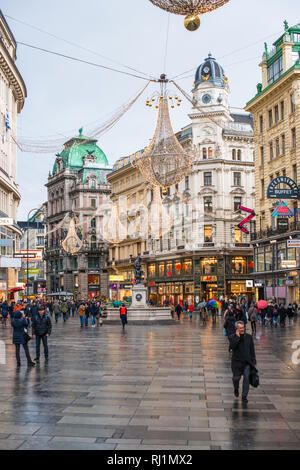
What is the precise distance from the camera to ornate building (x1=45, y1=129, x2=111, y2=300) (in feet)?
332

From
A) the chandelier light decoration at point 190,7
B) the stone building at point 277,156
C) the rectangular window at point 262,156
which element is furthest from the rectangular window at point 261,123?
the chandelier light decoration at point 190,7

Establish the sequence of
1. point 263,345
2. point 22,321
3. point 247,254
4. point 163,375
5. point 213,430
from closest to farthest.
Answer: point 213,430 → point 163,375 → point 22,321 → point 263,345 → point 247,254

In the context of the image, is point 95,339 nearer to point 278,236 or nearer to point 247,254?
point 278,236

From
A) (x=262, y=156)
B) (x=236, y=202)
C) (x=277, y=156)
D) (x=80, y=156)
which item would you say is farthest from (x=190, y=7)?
(x=80, y=156)

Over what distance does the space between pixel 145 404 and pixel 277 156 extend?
39.6m

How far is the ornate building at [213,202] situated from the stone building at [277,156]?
43.2ft

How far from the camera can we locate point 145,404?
33.6 ft

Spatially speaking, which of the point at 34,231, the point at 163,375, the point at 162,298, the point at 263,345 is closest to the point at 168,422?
the point at 163,375

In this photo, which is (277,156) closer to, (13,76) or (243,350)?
(13,76)

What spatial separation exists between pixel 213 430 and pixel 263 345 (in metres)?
13.8

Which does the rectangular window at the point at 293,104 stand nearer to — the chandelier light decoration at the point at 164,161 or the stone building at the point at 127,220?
the chandelier light decoration at the point at 164,161

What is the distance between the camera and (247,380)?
34.4 ft

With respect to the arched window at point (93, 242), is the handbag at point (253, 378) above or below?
below

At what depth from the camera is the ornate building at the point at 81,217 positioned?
10112cm
